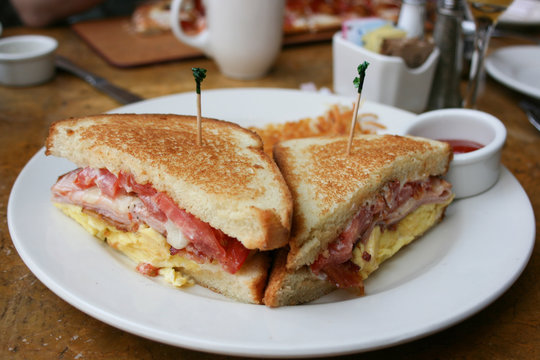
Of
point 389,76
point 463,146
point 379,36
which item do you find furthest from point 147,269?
point 379,36

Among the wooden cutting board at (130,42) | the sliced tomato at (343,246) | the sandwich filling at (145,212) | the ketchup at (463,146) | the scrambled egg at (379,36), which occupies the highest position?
the scrambled egg at (379,36)

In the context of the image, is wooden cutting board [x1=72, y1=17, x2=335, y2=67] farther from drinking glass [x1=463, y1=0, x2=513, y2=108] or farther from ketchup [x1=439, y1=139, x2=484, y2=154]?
ketchup [x1=439, y1=139, x2=484, y2=154]

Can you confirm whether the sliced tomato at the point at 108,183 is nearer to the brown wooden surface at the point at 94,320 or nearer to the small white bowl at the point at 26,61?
the brown wooden surface at the point at 94,320

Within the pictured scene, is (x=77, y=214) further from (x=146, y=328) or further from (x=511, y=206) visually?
(x=511, y=206)

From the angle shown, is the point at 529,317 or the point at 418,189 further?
the point at 418,189

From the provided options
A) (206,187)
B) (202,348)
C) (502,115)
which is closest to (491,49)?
(502,115)

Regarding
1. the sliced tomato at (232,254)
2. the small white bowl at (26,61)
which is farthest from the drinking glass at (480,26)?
the small white bowl at (26,61)
